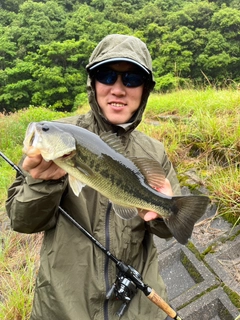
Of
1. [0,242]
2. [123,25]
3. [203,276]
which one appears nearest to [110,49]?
[203,276]

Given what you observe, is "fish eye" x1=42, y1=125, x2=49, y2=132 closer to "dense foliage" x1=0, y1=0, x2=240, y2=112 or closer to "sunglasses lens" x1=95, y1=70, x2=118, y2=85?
"sunglasses lens" x1=95, y1=70, x2=118, y2=85

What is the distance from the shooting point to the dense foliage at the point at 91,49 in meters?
27.9

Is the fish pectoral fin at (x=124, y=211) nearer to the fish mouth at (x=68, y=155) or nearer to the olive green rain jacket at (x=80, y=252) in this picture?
the olive green rain jacket at (x=80, y=252)

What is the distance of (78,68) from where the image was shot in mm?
30969

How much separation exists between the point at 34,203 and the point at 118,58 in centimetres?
114

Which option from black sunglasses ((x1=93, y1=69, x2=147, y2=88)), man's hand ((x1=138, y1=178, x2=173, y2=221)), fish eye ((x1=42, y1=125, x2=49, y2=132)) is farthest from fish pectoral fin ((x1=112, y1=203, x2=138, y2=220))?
black sunglasses ((x1=93, y1=69, x2=147, y2=88))

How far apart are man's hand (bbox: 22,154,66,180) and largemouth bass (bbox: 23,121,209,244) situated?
0.07 meters

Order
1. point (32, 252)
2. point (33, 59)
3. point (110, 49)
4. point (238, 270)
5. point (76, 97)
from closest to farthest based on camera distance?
point (110, 49) → point (238, 270) → point (32, 252) → point (76, 97) → point (33, 59)

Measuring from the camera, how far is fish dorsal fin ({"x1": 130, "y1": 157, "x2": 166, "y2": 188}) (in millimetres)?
1807

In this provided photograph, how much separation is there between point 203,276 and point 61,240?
1.52m

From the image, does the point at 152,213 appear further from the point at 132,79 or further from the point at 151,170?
the point at 132,79

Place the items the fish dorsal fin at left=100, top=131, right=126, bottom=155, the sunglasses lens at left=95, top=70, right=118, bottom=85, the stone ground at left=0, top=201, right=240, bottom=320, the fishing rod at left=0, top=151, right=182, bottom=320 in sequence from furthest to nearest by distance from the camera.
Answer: the stone ground at left=0, top=201, right=240, bottom=320, the sunglasses lens at left=95, top=70, right=118, bottom=85, the fishing rod at left=0, top=151, right=182, bottom=320, the fish dorsal fin at left=100, top=131, right=126, bottom=155

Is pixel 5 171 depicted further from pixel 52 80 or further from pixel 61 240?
pixel 52 80

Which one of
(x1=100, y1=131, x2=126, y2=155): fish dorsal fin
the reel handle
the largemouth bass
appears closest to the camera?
the largemouth bass
